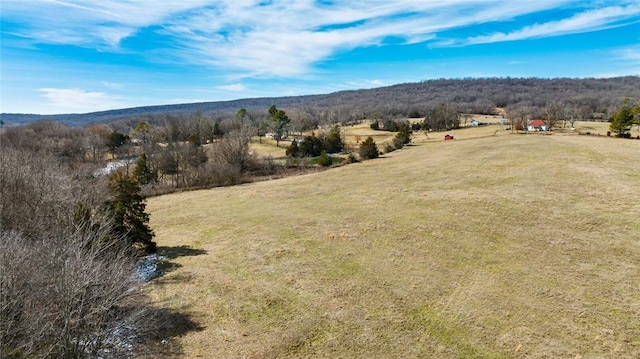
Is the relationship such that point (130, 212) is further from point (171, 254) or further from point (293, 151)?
A: point (293, 151)

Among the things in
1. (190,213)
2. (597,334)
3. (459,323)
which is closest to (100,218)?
(190,213)

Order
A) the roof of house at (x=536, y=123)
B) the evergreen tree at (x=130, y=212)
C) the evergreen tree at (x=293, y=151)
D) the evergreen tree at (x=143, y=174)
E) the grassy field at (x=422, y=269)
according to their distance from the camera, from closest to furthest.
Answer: the grassy field at (x=422, y=269) → the evergreen tree at (x=130, y=212) → the evergreen tree at (x=143, y=174) → the evergreen tree at (x=293, y=151) → the roof of house at (x=536, y=123)

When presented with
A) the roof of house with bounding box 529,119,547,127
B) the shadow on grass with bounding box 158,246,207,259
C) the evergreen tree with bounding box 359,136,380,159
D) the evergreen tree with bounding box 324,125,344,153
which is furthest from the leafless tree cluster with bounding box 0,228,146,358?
the roof of house with bounding box 529,119,547,127

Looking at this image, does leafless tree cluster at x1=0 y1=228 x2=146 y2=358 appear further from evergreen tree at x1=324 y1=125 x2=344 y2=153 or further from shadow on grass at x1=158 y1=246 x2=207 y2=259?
evergreen tree at x1=324 y1=125 x2=344 y2=153

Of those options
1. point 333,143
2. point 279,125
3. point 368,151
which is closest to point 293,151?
point 333,143

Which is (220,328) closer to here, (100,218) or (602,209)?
(100,218)

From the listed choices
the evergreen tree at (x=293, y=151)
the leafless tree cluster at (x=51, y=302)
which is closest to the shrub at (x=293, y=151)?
the evergreen tree at (x=293, y=151)

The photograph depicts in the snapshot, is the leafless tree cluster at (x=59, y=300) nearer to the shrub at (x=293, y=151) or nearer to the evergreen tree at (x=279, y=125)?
the shrub at (x=293, y=151)
